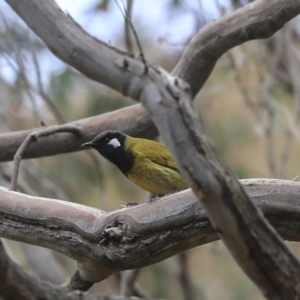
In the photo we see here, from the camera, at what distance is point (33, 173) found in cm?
468

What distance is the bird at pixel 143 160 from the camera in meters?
2.90

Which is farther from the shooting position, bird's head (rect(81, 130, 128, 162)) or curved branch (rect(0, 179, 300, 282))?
bird's head (rect(81, 130, 128, 162))

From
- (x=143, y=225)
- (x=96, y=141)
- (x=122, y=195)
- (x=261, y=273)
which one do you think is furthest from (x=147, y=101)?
(x=122, y=195)

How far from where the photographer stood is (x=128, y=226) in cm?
196

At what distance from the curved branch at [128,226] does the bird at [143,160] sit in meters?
0.81

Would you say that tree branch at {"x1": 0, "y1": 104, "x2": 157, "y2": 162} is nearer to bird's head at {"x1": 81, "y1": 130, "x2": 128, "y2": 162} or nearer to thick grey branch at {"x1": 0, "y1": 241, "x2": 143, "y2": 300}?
bird's head at {"x1": 81, "y1": 130, "x2": 128, "y2": 162}

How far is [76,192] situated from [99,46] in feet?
14.1

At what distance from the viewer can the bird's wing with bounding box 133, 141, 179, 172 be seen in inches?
116

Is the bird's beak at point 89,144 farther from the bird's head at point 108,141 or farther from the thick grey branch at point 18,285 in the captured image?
the thick grey branch at point 18,285

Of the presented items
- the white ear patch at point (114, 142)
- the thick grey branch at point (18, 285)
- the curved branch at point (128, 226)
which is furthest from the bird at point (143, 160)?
the thick grey branch at point (18, 285)

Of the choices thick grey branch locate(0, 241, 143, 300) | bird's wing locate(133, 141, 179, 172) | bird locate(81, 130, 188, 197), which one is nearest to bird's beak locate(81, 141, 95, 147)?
bird locate(81, 130, 188, 197)

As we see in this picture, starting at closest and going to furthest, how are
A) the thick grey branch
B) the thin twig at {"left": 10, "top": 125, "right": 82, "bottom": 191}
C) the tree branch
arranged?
the thick grey branch < the thin twig at {"left": 10, "top": 125, "right": 82, "bottom": 191} < the tree branch

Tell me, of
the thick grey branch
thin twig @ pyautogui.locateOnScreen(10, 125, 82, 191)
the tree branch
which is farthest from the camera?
the tree branch

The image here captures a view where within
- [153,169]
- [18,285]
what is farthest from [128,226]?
[153,169]
